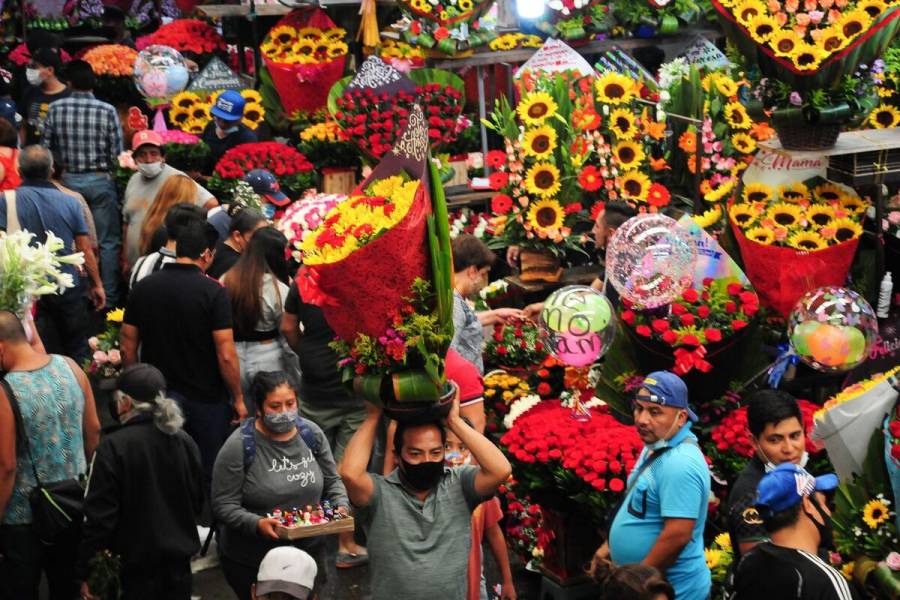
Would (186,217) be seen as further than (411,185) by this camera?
Yes

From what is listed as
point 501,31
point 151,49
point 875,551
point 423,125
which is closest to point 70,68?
point 151,49

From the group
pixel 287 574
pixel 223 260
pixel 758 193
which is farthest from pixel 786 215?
pixel 287 574

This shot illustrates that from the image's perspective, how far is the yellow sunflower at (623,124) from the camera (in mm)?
9109

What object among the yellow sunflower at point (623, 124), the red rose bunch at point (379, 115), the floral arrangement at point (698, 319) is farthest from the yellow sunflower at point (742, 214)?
the red rose bunch at point (379, 115)

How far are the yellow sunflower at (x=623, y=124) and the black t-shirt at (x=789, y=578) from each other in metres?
4.99

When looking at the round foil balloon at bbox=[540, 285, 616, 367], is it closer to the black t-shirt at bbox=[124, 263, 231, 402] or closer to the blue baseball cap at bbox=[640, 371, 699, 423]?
the blue baseball cap at bbox=[640, 371, 699, 423]

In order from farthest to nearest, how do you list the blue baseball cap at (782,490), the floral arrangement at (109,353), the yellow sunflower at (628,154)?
the yellow sunflower at (628,154)
the floral arrangement at (109,353)
the blue baseball cap at (782,490)

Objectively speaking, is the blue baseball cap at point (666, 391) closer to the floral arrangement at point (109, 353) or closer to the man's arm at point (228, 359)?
the man's arm at point (228, 359)

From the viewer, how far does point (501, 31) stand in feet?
37.7

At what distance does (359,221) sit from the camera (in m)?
4.57

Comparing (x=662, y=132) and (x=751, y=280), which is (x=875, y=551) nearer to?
(x=751, y=280)

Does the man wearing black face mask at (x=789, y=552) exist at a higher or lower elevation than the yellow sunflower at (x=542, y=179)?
higher

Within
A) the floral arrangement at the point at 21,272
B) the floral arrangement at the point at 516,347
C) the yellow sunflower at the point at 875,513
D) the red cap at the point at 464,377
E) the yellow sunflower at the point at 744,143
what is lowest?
the floral arrangement at the point at 516,347

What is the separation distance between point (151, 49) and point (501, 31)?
2.92 m
